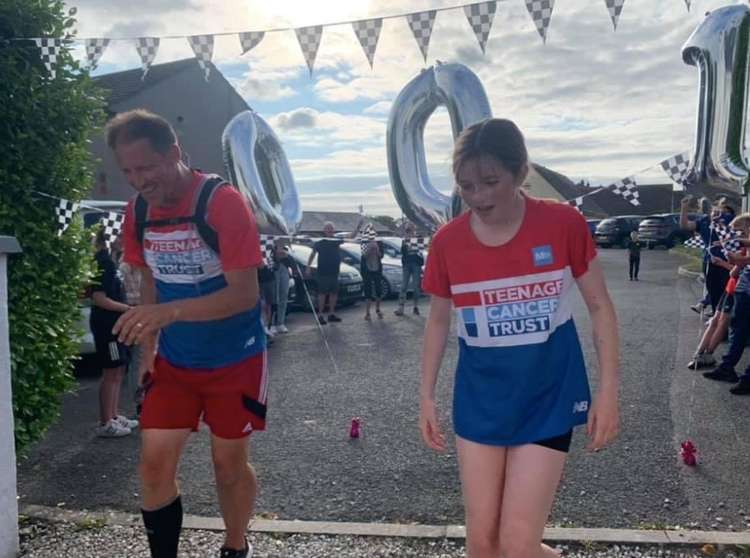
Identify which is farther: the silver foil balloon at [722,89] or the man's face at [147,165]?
the silver foil balloon at [722,89]

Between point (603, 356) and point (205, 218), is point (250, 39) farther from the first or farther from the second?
point (603, 356)

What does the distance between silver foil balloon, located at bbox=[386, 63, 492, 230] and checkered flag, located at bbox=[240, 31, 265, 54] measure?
5.44 feet

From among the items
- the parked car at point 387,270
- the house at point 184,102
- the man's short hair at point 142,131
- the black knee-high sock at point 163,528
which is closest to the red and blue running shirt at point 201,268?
the man's short hair at point 142,131

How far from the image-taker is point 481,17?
194 inches

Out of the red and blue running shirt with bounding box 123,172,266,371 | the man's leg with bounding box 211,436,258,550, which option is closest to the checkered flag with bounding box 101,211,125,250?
the red and blue running shirt with bounding box 123,172,266,371

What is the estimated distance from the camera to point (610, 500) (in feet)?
14.3

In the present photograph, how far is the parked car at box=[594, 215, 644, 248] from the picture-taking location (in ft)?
118

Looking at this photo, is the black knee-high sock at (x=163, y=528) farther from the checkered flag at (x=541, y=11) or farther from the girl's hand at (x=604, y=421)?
the checkered flag at (x=541, y=11)

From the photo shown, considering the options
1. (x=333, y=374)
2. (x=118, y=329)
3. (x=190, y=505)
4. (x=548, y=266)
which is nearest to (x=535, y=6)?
(x=548, y=266)

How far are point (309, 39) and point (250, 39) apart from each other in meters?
0.53

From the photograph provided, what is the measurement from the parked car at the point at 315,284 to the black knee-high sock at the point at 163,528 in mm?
10969

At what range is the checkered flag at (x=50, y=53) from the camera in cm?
462

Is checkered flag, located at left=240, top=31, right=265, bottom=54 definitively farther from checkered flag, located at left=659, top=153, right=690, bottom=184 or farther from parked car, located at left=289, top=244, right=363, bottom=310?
parked car, located at left=289, top=244, right=363, bottom=310

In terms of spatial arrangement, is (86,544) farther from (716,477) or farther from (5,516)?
(716,477)
